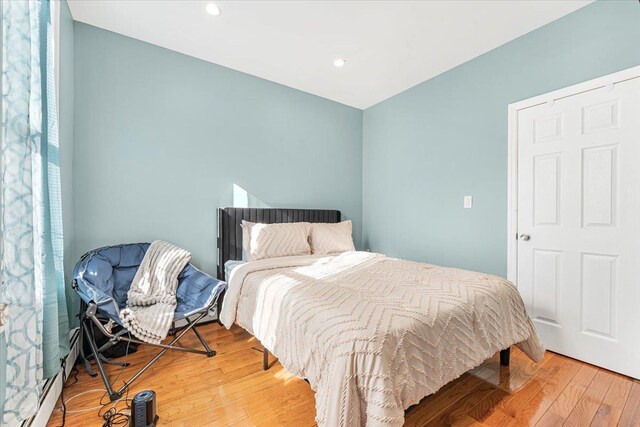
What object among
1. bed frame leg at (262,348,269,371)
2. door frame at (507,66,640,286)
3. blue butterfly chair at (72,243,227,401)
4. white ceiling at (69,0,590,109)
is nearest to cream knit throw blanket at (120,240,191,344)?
blue butterfly chair at (72,243,227,401)

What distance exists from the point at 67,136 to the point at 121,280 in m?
1.15

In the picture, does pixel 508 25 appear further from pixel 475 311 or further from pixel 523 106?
pixel 475 311

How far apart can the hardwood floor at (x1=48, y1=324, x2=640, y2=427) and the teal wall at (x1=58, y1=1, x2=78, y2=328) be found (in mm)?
783

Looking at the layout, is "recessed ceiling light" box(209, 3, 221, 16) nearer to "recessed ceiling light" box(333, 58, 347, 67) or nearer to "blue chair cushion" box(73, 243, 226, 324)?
"recessed ceiling light" box(333, 58, 347, 67)

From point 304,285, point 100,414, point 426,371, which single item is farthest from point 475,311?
point 100,414

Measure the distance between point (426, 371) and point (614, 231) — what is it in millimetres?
1851

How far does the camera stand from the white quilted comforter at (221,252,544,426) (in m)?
1.08

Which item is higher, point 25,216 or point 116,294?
point 25,216

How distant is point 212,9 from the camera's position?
2143 mm

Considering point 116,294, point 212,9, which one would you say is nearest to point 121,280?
point 116,294

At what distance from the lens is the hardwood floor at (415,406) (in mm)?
1489

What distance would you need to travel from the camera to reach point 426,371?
48.9 inches

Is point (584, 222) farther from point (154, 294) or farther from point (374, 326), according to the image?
point (154, 294)

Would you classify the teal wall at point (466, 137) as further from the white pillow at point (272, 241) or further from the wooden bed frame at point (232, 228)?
the wooden bed frame at point (232, 228)
